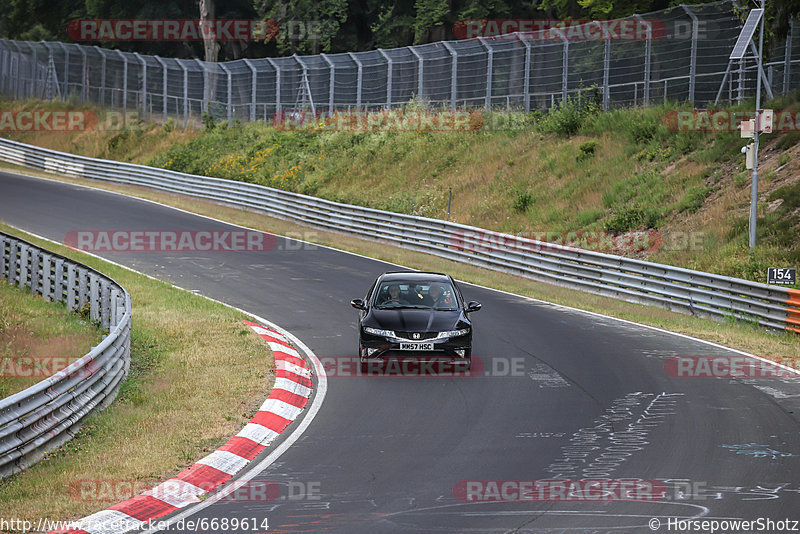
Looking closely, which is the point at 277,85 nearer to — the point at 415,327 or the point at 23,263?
the point at 23,263

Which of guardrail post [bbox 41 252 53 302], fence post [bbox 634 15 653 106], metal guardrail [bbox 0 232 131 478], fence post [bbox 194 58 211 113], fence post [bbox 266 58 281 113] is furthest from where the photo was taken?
fence post [bbox 194 58 211 113]

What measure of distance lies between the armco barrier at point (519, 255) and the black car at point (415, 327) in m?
7.68

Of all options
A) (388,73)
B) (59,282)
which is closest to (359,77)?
(388,73)

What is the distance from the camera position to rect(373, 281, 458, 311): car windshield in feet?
50.1

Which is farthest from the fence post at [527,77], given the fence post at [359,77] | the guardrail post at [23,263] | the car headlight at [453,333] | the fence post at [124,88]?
the fence post at [124,88]

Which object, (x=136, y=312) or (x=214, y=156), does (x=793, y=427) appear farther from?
(x=214, y=156)

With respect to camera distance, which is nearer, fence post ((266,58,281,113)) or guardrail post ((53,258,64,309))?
guardrail post ((53,258,64,309))

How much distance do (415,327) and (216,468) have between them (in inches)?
205

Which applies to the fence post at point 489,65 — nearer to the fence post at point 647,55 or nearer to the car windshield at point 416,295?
the fence post at point 647,55

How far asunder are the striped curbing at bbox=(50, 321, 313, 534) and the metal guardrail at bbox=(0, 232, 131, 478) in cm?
166

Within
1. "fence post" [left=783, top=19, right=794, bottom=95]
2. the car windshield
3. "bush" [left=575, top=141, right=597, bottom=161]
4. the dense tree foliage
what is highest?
the dense tree foliage

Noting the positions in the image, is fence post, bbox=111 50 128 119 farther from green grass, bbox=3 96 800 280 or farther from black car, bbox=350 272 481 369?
black car, bbox=350 272 481 369

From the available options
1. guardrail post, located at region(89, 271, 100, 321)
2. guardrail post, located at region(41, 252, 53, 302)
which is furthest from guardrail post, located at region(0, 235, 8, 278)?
guardrail post, located at region(89, 271, 100, 321)

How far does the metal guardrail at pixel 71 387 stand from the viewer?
9.48 metres
